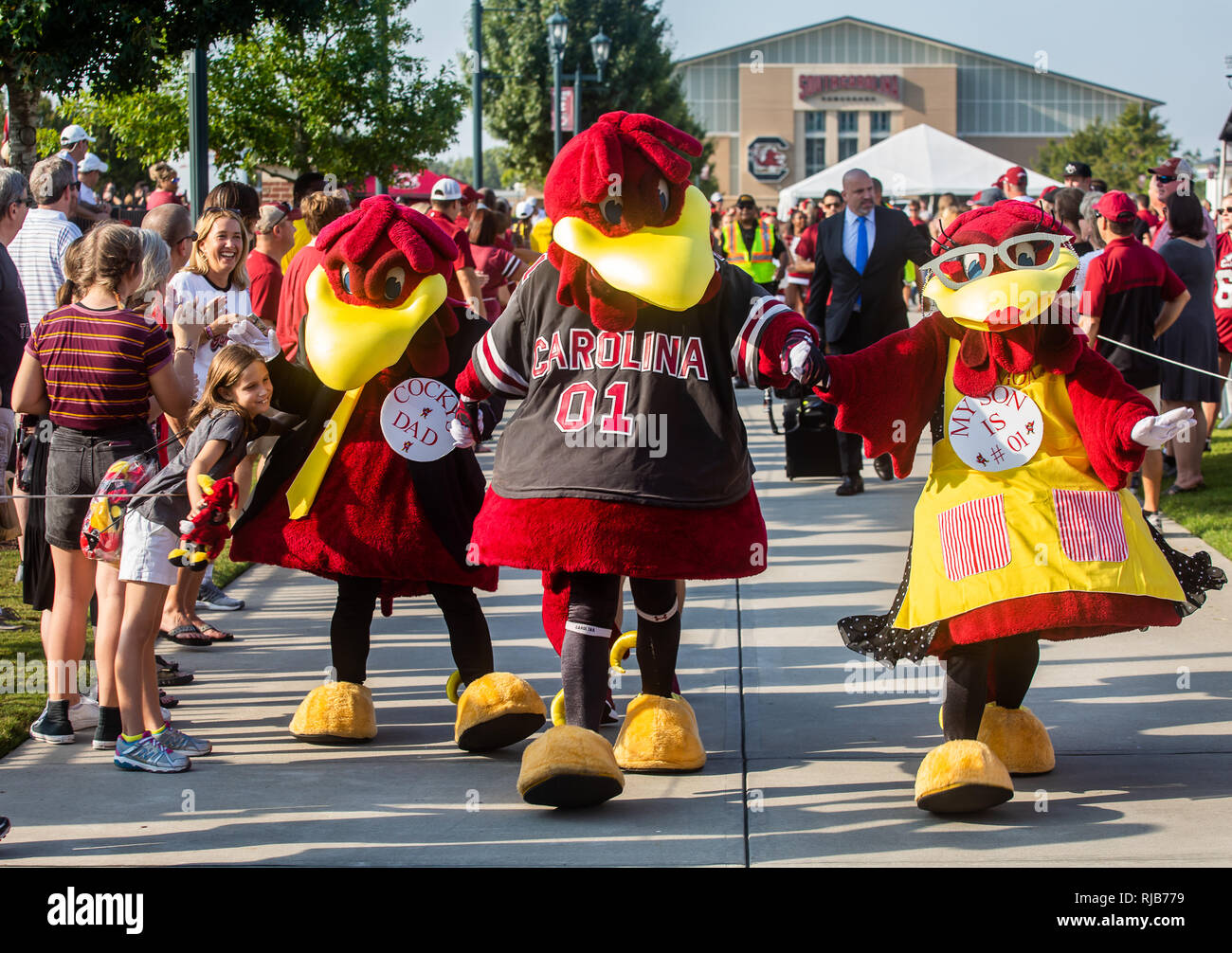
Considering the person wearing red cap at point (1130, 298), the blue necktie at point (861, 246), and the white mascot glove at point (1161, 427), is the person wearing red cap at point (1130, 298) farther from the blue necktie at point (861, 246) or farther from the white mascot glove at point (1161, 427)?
the white mascot glove at point (1161, 427)

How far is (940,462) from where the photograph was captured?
4.31 meters

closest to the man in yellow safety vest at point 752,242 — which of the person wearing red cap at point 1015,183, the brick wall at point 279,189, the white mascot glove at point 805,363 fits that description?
the person wearing red cap at point 1015,183

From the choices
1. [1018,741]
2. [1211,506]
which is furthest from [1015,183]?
[1018,741]

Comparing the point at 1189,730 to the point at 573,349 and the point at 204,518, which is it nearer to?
the point at 573,349

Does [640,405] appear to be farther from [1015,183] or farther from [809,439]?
[1015,183]

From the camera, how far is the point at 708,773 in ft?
14.7

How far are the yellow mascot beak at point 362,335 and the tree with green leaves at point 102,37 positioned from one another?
3440 millimetres

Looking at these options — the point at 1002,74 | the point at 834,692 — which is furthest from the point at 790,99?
the point at 834,692

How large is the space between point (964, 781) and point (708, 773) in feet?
2.82

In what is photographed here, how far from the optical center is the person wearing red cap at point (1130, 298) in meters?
8.12

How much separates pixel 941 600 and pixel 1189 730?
53.1 inches

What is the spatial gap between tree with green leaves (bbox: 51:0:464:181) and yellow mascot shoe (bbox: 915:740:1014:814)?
11.9 metres

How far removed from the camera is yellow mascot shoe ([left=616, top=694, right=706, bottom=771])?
4426mm

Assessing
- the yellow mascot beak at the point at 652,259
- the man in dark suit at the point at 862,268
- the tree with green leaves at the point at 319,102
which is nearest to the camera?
the yellow mascot beak at the point at 652,259
